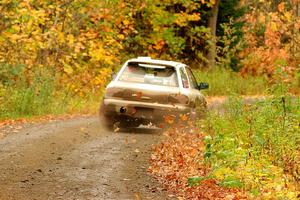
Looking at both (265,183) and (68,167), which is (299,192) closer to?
(265,183)

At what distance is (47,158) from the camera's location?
1236cm

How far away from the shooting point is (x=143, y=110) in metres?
15.8

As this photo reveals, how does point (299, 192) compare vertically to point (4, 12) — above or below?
below

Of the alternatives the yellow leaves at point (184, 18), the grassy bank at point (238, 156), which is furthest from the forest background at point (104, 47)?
the grassy bank at point (238, 156)

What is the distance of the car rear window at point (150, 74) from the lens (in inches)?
631

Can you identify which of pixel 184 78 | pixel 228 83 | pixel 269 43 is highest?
pixel 184 78

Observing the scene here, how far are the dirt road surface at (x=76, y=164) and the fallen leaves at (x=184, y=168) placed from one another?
237 mm

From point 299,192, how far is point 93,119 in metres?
10.8

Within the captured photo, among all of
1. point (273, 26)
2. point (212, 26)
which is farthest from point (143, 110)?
point (273, 26)


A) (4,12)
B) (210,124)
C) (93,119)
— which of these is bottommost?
(93,119)

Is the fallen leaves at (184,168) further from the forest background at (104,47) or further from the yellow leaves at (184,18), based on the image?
the yellow leaves at (184,18)

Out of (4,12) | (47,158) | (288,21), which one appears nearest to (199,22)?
(288,21)

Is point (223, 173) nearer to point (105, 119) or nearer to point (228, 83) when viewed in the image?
point (105, 119)

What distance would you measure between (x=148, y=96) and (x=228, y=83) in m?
17.7
